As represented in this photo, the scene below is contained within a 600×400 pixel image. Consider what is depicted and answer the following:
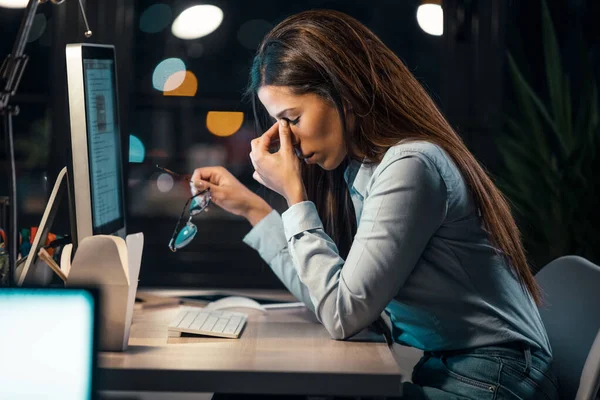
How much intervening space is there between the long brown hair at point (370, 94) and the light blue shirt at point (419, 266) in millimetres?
33

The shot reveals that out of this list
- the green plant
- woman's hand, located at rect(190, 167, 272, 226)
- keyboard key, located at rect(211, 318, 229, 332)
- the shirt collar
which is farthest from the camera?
the green plant

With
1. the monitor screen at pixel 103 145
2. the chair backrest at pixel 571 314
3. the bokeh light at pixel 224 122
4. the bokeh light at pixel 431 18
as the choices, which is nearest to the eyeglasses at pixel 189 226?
the monitor screen at pixel 103 145

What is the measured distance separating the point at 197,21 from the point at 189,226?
55.3 inches

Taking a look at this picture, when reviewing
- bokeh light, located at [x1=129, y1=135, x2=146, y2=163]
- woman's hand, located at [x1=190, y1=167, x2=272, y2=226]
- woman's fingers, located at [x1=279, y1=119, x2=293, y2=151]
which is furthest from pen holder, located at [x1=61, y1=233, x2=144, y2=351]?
bokeh light, located at [x1=129, y1=135, x2=146, y2=163]

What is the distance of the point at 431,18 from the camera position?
3.07 metres

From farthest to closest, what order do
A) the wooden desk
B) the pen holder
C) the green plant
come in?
the green plant, the pen holder, the wooden desk

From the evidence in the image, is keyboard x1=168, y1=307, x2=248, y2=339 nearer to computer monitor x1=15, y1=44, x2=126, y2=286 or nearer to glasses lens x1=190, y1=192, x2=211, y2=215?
computer monitor x1=15, y1=44, x2=126, y2=286

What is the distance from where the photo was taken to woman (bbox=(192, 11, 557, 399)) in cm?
138

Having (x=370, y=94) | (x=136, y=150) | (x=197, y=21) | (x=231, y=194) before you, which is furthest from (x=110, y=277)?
(x=197, y=21)

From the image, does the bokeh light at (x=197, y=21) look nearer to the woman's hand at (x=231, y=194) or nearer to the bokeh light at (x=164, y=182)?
the bokeh light at (x=164, y=182)

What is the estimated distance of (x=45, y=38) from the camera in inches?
115

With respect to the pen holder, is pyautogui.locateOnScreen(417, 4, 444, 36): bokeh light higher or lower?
higher

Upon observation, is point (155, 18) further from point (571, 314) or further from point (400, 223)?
point (571, 314)

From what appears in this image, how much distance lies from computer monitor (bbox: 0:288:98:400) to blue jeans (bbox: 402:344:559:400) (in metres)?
0.69
